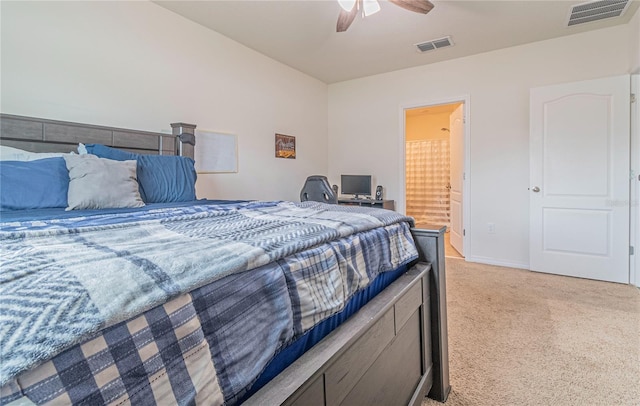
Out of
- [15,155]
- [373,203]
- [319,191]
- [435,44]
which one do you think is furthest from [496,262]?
[15,155]

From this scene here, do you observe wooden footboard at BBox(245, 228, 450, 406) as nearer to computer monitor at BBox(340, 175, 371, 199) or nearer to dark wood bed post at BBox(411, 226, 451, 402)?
dark wood bed post at BBox(411, 226, 451, 402)

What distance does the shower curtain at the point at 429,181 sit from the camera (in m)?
6.46

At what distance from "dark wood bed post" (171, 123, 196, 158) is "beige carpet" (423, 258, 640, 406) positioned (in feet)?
8.28

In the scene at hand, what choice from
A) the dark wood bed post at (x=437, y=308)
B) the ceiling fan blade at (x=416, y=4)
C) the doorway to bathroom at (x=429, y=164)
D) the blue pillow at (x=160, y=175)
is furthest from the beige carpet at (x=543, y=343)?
the doorway to bathroom at (x=429, y=164)

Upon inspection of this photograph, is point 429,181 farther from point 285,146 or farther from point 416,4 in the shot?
point 416,4

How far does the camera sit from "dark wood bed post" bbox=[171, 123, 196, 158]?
9.26 feet

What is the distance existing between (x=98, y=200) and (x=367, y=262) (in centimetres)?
153

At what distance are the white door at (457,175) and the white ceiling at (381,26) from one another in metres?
0.85

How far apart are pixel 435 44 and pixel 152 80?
9.60ft

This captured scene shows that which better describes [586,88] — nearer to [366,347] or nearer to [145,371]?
[366,347]

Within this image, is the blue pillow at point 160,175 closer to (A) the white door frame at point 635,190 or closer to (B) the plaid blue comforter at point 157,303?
(B) the plaid blue comforter at point 157,303

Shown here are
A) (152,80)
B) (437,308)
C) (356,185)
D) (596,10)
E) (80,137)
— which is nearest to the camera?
(437,308)

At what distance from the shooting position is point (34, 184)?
1.71 metres

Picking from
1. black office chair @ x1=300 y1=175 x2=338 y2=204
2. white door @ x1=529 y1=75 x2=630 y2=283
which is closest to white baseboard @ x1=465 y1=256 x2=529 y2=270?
white door @ x1=529 y1=75 x2=630 y2=283
